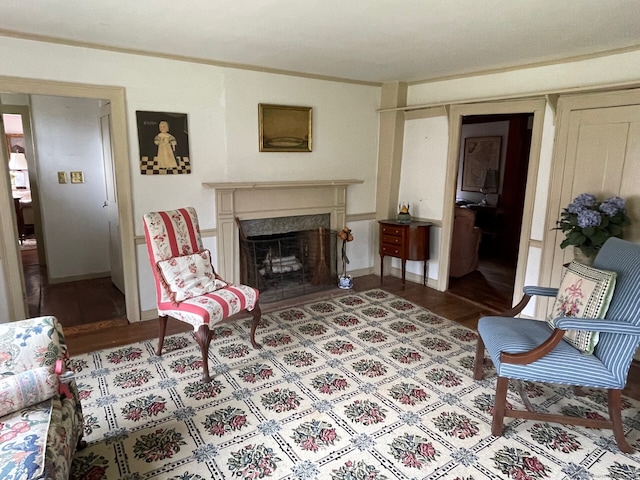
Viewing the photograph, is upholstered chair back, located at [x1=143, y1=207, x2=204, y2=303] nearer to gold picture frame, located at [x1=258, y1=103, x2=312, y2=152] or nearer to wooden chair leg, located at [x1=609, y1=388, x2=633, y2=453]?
gold picture frame, located at [x1=258, y1=103, x2=312, y2=152]

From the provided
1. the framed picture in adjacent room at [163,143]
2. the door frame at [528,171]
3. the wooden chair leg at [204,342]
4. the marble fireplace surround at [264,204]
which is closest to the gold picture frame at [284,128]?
the marble fireplace surround at [264,204]

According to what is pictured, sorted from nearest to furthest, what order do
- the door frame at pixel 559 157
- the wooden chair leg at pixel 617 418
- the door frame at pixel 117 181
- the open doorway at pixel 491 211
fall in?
the wooden chair leg at pixel 617 418
the door frame at pixel 117 181
the door frame at pixel 559 157
the open doorway at pixel 491 211

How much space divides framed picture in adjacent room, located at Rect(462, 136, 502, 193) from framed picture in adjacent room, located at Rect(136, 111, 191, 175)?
508 centimetres

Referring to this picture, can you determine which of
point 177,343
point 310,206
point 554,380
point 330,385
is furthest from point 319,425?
point 310,206

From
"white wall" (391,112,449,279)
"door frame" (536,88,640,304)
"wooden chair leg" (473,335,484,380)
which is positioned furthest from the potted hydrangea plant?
"white wall" (391,112,449,279)

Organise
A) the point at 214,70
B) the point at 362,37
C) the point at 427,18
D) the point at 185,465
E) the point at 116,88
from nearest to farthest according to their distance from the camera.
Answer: the point at 185,465
the point at 427,18
the point at 362,37
the point at 116,88
the point at 214,70

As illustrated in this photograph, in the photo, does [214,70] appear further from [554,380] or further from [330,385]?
[554,380]

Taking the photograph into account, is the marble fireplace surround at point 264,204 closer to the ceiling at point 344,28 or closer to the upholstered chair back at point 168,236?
the upholstered chair back at point 168,236

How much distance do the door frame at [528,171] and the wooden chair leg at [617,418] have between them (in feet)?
5.93

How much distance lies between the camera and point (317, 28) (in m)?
2.73

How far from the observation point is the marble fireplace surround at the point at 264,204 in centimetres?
403

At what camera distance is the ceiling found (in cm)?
233

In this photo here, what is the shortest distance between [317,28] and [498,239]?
4912 millimetres

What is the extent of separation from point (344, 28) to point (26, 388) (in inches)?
103
